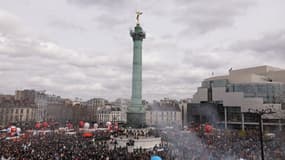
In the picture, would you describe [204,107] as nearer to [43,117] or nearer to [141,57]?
[141,57]

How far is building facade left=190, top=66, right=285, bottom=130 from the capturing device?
2451 inches

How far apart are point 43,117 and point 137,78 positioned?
6654cm

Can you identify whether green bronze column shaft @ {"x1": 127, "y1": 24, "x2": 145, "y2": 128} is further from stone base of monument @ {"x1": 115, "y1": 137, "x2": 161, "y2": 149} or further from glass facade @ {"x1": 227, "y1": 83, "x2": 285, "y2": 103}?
glass facade @ {"x1": 227, "y1": 83, "x2": 285, "y2": 103}

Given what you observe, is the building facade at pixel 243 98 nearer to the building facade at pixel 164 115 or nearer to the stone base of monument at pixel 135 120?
the building facade at pixel 164 115

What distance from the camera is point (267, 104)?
62.3m

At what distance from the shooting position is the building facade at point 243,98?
204ft

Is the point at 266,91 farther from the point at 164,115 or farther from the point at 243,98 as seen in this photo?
the point at 164,115

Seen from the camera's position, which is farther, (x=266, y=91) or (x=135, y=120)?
(x=266, y=91)

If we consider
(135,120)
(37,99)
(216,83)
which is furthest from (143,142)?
(37,99)

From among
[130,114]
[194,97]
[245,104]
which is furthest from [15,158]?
[194,97]

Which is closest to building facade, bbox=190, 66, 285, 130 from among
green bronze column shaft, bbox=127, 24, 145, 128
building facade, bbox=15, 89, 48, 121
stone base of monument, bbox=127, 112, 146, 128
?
stone base of monument, bbox=127, 112, 146, 128

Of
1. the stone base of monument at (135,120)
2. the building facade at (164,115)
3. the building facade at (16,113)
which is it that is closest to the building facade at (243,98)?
the building facade at (164,115)

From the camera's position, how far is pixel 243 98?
65.1 meters

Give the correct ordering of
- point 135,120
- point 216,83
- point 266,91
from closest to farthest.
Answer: point 135,120 → point 266,91 → point 216,83
